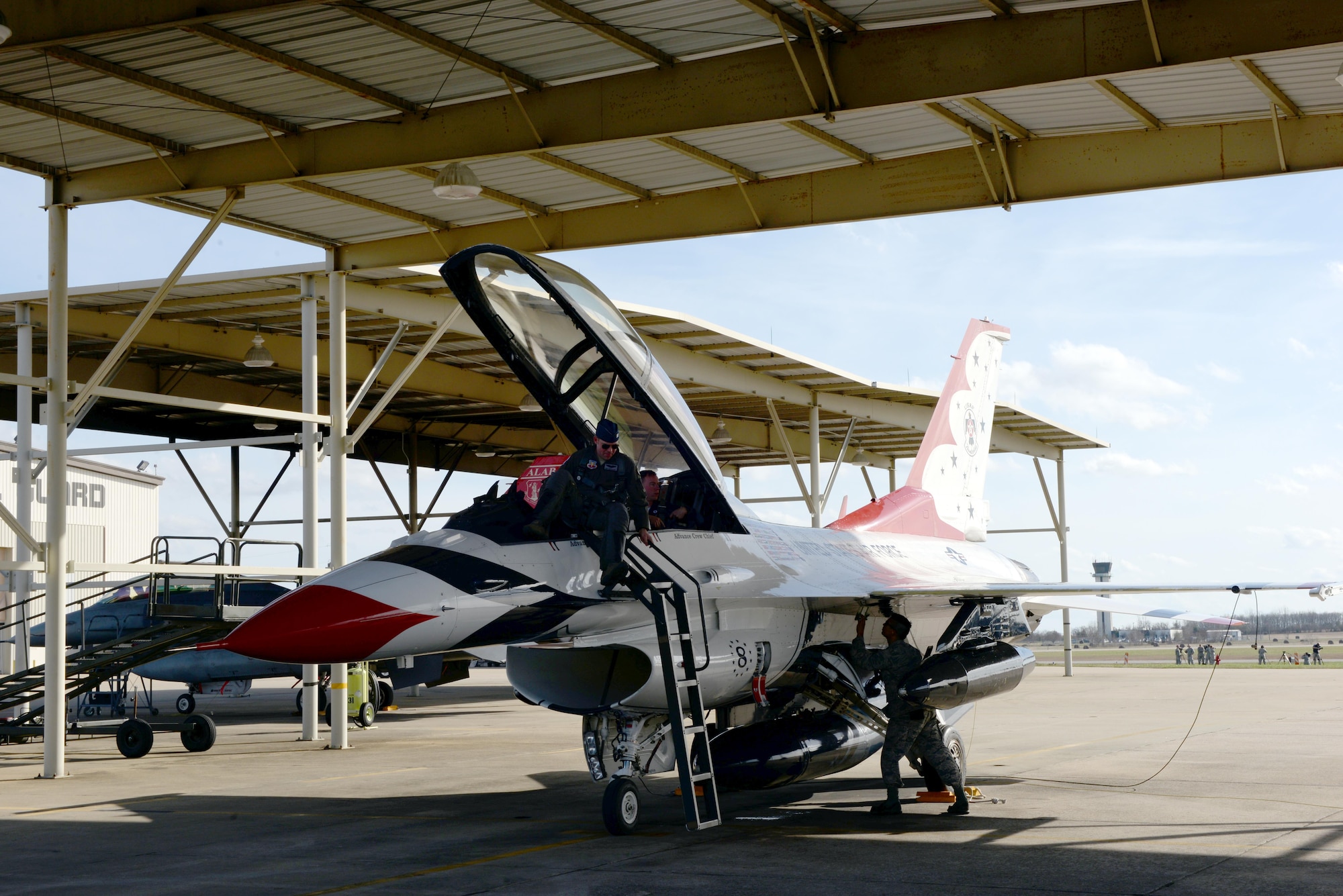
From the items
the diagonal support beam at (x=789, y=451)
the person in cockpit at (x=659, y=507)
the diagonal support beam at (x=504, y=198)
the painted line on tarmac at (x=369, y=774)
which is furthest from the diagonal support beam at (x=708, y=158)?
the diagonal support beam at (x=789, y=451)

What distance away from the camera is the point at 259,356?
64.1ft

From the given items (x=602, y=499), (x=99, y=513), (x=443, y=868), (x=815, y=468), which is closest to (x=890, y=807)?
(x=602, y=499)

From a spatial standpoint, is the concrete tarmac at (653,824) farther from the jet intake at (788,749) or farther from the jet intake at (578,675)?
the jet intake at (578,675)

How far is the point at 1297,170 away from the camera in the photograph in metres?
11.4

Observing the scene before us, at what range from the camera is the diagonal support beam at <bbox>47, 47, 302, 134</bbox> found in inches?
415

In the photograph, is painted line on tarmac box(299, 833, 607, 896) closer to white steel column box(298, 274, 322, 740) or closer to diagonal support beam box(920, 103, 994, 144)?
diagonal support beam box(920, 103, 994, 144)

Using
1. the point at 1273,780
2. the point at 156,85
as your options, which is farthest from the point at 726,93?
the point at 1273,780

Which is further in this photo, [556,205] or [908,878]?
[556,205]

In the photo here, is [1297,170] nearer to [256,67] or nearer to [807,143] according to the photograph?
[807,143]

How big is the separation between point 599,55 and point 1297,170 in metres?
6.53

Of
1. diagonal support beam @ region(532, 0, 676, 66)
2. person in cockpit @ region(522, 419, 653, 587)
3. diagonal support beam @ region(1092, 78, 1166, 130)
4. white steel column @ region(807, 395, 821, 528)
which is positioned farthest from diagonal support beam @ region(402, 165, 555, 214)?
white steel column @ region(807, 395, 821, 528)

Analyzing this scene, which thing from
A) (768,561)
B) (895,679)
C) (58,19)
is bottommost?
(895,679)

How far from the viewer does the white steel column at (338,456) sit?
1545cm

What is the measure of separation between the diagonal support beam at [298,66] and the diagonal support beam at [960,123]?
5027 mm
